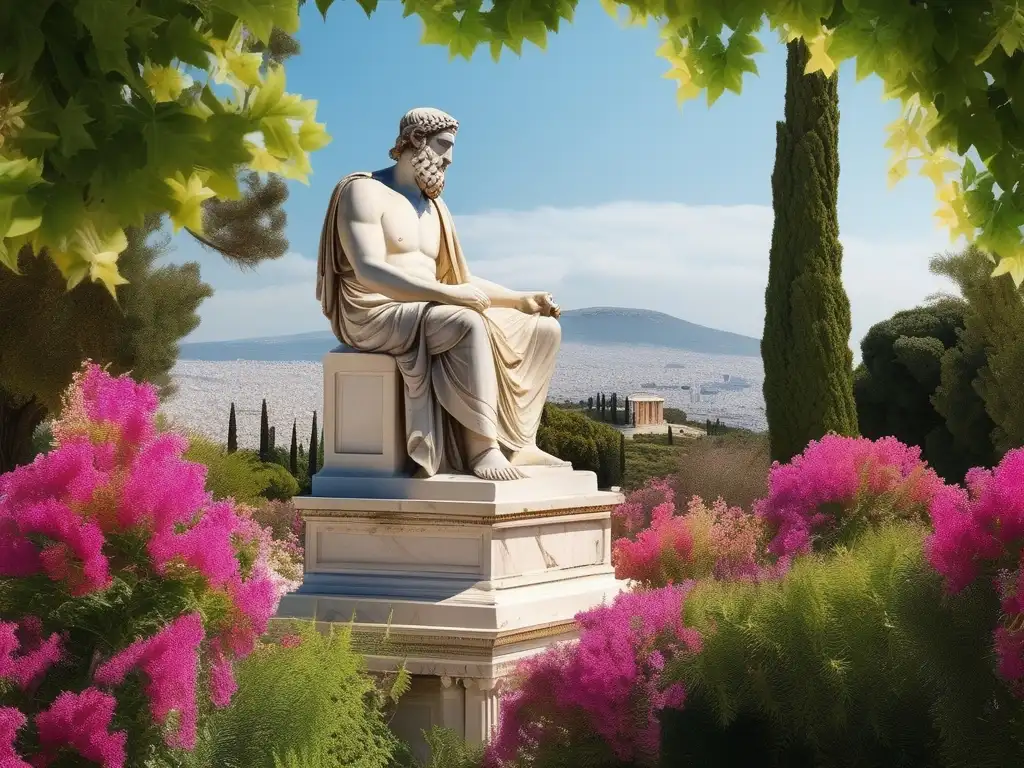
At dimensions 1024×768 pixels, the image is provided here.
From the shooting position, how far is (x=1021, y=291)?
17219mm

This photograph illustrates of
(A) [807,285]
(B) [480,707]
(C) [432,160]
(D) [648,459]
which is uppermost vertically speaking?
(C) [432,160]

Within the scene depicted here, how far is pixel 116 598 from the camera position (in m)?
3.64

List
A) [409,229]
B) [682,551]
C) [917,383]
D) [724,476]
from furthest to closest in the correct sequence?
1. [917,383]
2. [724,476]
3. [682,551]
4. [409,229]

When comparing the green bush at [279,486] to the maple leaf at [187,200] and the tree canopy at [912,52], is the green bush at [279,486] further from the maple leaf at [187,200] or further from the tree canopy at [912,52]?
the maple leaf at [187,200]

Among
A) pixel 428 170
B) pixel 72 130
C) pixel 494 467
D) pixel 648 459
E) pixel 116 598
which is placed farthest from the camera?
pixel 648 459

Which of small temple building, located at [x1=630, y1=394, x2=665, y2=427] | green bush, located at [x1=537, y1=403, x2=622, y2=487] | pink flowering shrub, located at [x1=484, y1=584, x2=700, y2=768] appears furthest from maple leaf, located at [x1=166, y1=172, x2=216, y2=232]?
small temple building, located at [x1=630, y1=394, x2=665, y2=427]

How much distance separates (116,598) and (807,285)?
1096 cm

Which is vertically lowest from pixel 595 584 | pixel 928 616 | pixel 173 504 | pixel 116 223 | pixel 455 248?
pixel 595 584

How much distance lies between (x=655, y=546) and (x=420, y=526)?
208 centimetres

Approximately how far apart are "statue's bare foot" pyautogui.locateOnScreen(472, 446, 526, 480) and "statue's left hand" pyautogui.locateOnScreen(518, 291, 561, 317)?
3.07 ft

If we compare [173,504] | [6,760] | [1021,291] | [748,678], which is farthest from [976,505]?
[1021,291]

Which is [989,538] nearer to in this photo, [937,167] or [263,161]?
[937,167]

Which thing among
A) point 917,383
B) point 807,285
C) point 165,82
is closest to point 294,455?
point 807,285

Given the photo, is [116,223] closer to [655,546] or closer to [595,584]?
[595,584]
